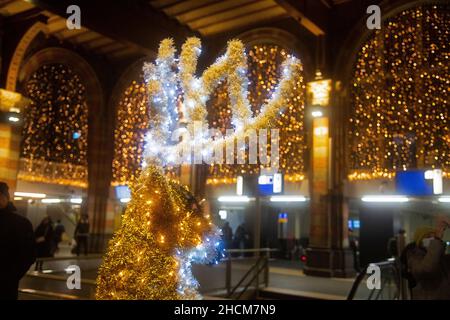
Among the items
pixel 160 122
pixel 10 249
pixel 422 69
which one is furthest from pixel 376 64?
pixel 10 249

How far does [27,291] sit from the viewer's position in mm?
6770

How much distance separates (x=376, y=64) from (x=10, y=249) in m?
10.2

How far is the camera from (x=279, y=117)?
490 inches

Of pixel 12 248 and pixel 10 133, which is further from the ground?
pixel 10 133

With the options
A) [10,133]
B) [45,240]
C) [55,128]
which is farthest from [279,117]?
[55,128]

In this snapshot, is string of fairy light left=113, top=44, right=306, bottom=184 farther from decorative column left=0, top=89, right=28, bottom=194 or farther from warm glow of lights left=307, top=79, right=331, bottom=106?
decorative column left=0, top=89, right=28, bottom=194

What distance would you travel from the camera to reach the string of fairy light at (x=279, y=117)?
41.6ft

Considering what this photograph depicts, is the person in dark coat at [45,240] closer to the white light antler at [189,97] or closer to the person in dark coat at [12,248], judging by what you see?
the person in dark coat at [12,248]

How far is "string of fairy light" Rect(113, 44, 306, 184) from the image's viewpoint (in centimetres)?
1270

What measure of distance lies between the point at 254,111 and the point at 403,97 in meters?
3.66

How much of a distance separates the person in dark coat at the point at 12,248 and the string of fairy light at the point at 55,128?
12.2 metres

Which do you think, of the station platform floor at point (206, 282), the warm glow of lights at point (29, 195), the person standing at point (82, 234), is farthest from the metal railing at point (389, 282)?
the warm glow of lights at point (29, 195)

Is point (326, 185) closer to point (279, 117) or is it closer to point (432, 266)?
point (279, 117)
